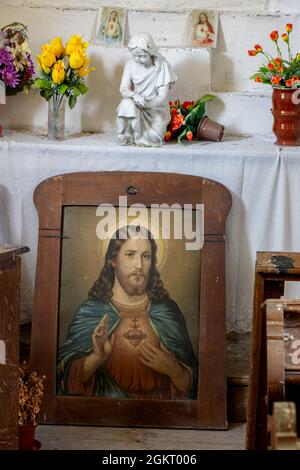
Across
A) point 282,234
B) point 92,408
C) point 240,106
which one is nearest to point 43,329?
point 92,408

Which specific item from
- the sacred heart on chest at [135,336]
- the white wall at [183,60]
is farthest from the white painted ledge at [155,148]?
the sacred heart on chest at [135,336]

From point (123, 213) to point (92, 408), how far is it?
2.70ft

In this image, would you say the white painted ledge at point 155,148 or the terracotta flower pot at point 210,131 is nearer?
the white painted ledge at point 155,148

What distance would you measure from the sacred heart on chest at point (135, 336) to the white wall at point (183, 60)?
1069 millimetres

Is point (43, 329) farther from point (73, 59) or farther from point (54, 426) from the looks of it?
point (73, 59)

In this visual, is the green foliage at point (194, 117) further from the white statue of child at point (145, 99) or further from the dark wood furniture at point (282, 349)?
the dark wood furniture at point (282, 349)

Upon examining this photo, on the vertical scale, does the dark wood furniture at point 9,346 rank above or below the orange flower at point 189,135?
below

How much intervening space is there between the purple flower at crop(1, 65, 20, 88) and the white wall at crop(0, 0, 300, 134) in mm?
304

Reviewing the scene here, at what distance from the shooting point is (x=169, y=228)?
13.0 feet

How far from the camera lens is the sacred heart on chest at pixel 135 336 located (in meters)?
3.88

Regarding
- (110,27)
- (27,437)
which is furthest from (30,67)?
(27,437)

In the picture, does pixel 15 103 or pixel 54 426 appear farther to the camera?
pixel 15 103

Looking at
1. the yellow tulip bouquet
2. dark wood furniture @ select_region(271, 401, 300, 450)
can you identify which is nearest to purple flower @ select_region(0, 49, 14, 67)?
the yellow tulip bouquet

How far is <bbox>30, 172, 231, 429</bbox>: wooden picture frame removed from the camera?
3.84 m
